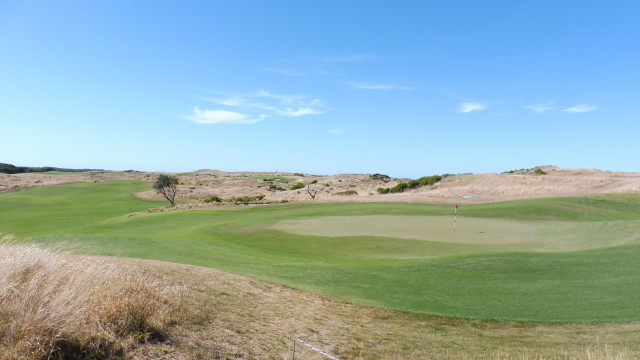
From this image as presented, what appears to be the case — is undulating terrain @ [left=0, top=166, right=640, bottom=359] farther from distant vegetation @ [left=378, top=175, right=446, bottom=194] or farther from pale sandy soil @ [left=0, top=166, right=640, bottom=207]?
distant vegetation @ [left=378, top=175, right=446, bottom=194]

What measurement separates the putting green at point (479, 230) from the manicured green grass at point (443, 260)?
15 centimetres

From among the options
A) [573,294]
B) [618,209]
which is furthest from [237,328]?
[618,209]

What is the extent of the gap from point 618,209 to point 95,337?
3776 centimetres

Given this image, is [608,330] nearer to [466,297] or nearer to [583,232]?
[466,297]

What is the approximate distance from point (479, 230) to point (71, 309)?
21495 mm

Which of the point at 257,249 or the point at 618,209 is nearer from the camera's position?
the point at 257,249

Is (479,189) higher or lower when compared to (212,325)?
higher

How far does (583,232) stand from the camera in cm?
2170

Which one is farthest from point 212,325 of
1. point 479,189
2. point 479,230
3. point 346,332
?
point 479,189

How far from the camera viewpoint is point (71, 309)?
5.48 metres

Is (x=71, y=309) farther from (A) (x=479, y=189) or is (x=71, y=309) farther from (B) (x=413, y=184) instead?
(B) (x=413, y=184)

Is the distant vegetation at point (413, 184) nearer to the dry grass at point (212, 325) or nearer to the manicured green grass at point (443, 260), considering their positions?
the manicured green grass at point (443, 260)

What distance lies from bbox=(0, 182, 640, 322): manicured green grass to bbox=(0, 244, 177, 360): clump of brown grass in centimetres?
579

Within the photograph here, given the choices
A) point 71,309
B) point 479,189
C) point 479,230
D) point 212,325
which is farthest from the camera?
point 479,189
